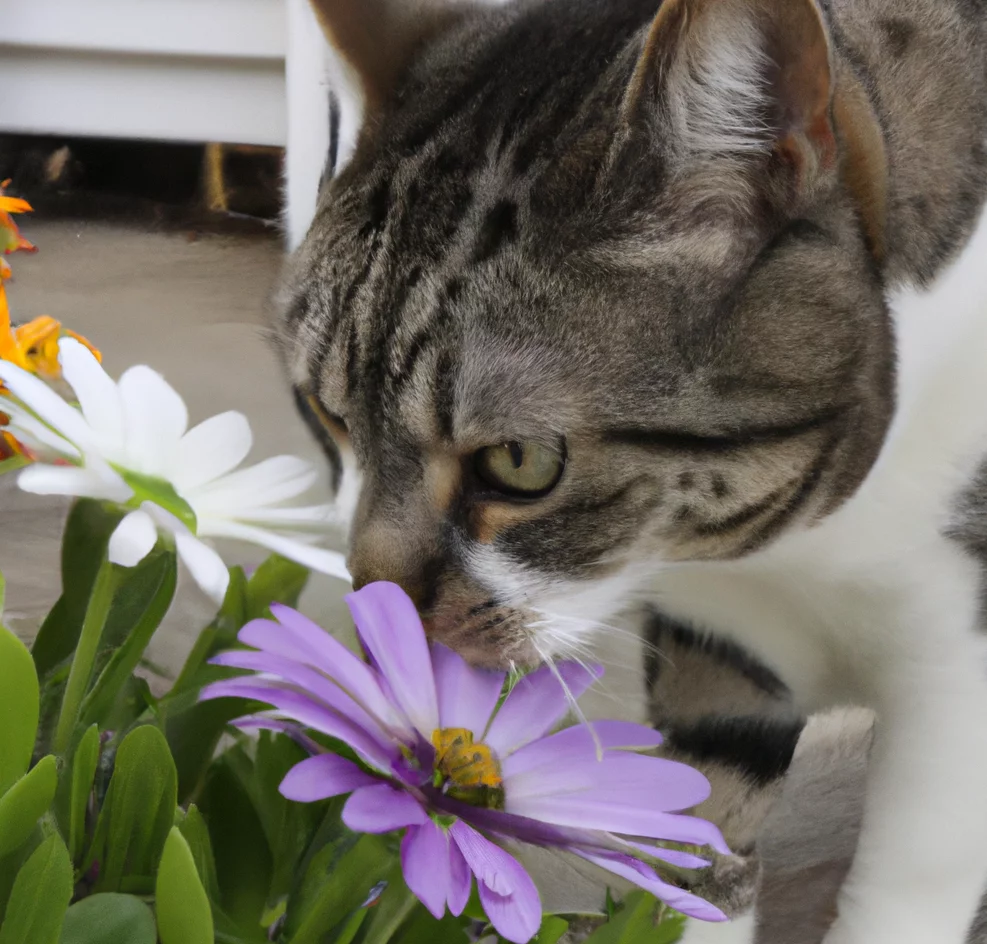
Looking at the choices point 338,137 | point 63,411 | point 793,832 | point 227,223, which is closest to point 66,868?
point 63,411

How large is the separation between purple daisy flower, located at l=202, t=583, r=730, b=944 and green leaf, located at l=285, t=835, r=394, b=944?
0.07 feet

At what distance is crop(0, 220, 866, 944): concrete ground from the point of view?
47 cm

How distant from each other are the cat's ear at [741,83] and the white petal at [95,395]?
216 millimetres

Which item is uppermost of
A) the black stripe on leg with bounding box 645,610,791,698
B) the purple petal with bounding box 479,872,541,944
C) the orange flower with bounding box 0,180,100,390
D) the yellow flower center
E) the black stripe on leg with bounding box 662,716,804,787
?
the orange flower with bounding box 0,180,100,390

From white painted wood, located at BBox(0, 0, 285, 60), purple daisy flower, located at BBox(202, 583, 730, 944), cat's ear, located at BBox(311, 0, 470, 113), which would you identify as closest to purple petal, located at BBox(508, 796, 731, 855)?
purple daisy flower, located at BBox(202, 583, 730, 944)

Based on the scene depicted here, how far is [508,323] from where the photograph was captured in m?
0.41

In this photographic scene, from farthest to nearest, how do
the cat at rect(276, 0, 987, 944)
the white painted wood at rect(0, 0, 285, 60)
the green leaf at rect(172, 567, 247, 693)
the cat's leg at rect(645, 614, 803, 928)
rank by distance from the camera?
the white painted wood at rect(0, 0, 285, 60) < the cat's leg at rect(645, 614, 803, 928) < the cat at rect(276, 0, 987, 944) < the green leaf at rect(172, 567, 247, 693)

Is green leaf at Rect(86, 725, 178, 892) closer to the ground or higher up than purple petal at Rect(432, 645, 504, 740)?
closer to the ground

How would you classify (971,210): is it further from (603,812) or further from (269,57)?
(269,57)

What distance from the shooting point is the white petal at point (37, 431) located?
236 mm

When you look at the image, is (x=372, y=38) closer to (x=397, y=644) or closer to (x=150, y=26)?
(x=397, y=644)

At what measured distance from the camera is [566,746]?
0.22 m

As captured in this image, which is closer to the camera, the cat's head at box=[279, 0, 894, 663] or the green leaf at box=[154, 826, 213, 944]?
the green leaf at box=[154, 826, 213, 944]

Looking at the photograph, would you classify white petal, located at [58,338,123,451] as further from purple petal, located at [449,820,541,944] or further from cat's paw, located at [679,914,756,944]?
cat's paw, located at [679,914,756,944]
